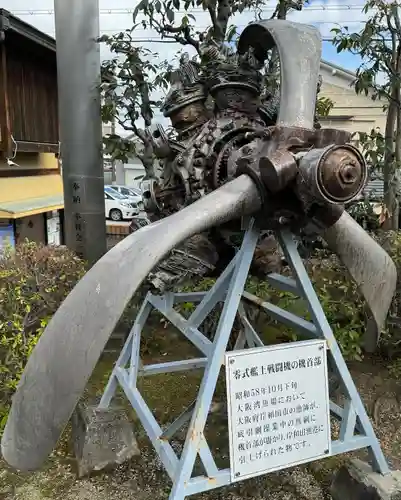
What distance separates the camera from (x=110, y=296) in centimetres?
185

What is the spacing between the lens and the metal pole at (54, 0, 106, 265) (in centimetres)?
549

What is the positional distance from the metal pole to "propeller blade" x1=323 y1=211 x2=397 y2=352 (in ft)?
12.1

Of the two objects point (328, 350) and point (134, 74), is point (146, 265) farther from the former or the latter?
point (134, 74)

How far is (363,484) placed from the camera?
107 inches

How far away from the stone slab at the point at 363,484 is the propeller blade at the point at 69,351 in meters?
1.83

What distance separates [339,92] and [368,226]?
9.34 metres

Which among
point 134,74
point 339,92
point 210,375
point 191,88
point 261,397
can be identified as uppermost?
point 339,92

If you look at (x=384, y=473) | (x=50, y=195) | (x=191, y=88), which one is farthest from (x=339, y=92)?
(x=384, y=473)

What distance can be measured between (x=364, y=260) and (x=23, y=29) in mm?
6564

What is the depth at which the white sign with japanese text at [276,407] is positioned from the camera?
2357mm

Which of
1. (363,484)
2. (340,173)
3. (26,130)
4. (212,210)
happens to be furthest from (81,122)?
(363,484)

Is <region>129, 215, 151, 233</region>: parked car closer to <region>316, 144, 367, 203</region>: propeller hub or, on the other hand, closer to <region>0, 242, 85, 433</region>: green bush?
<region>0, 242, 85, 433</region>: green bush

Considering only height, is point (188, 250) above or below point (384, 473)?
above

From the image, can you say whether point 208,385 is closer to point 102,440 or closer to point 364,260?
point 364,260
